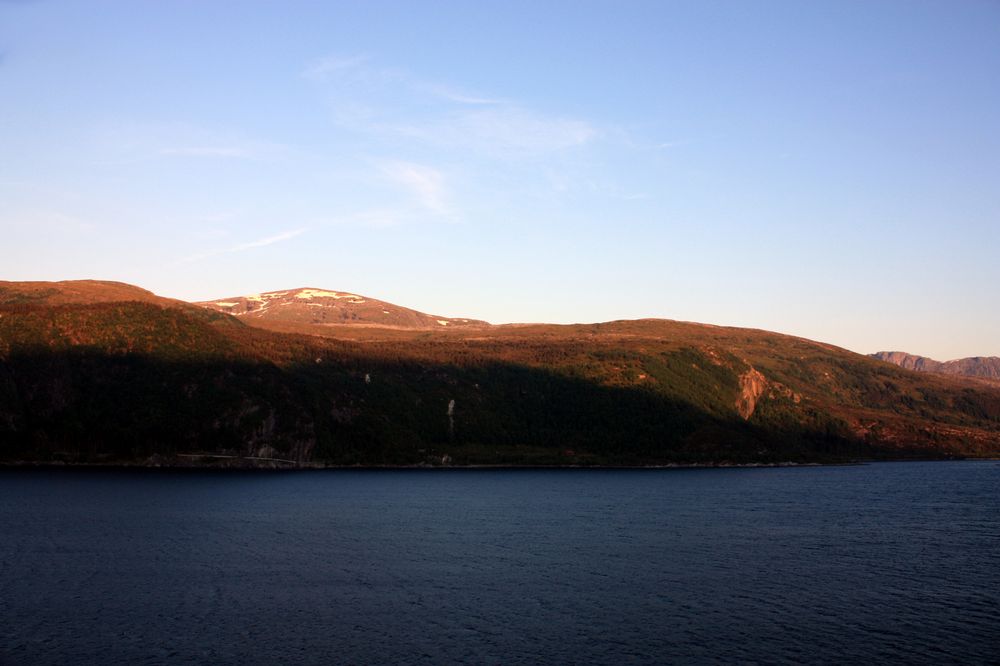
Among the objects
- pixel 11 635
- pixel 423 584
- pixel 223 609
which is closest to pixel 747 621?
pixel 423 584

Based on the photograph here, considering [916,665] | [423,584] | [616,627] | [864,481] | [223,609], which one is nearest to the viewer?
[916,665]

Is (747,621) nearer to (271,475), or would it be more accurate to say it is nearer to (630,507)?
(630,507)

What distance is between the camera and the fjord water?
5600cm

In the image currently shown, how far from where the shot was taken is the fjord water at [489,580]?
184 ft

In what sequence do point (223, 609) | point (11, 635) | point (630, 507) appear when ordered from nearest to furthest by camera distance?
point (11, 635) < point (223, 609) < point (630, 507)

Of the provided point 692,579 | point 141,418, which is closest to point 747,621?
point 692,579

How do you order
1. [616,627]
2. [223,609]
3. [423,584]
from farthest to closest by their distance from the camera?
[423,584]
[223,609]
[616,627]

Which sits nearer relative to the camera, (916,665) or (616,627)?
(916,665)

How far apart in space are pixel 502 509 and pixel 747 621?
71.3 m

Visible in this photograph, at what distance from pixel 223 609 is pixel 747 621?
38819 millimetres

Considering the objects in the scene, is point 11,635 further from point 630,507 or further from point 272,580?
point 630,507

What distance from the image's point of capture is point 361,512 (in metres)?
125

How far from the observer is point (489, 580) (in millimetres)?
76188

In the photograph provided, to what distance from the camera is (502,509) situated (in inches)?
5157
